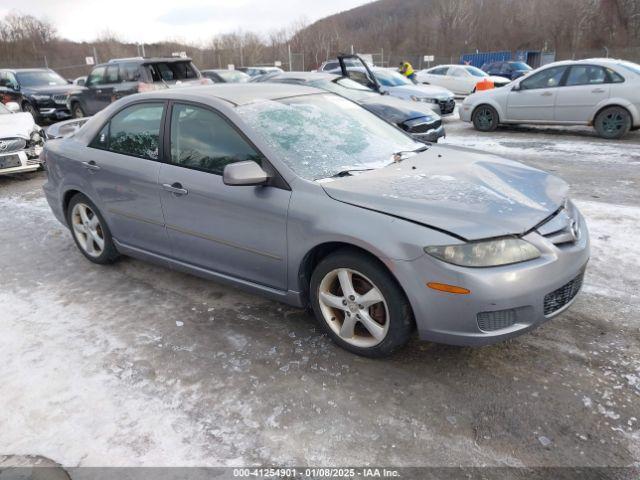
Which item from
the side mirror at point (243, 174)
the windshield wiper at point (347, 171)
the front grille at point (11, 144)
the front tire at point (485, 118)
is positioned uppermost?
the side mirror at point (243, 174)

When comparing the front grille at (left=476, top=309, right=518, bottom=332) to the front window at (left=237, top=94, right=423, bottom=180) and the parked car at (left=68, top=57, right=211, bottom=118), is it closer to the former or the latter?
the front window at (left=237, top=94, right=423, bottom=180)

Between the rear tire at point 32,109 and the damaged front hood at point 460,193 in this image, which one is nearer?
the damaged front hood at point 460,193

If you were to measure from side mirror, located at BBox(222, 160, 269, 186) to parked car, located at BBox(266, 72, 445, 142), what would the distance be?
5.70m

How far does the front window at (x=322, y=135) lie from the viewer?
10.7 ft

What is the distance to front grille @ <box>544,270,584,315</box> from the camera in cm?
268

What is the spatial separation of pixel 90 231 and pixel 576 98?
929cm

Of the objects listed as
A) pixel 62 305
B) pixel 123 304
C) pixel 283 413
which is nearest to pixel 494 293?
pixel 283 413

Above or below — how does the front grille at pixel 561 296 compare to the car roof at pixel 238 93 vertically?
below

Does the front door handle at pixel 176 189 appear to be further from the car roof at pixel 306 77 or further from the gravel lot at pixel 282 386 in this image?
the car roof at pixel 306 77

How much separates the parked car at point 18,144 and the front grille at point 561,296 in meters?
8.40

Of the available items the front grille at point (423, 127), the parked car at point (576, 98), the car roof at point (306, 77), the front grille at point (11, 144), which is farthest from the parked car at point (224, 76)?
the front grille at point (423, 127)

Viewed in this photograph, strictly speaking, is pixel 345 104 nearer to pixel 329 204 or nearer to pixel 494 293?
pixel 329 204

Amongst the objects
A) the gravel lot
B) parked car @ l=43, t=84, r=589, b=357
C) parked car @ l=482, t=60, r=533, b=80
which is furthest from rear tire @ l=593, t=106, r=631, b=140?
parked car @ l=482, t=60, r=533, b=80

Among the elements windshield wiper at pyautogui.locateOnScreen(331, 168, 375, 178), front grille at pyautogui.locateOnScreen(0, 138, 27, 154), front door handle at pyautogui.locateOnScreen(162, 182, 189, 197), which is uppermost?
windshield wiper at pyautogui.locateOnScreen(331, 168, 375, 178)
